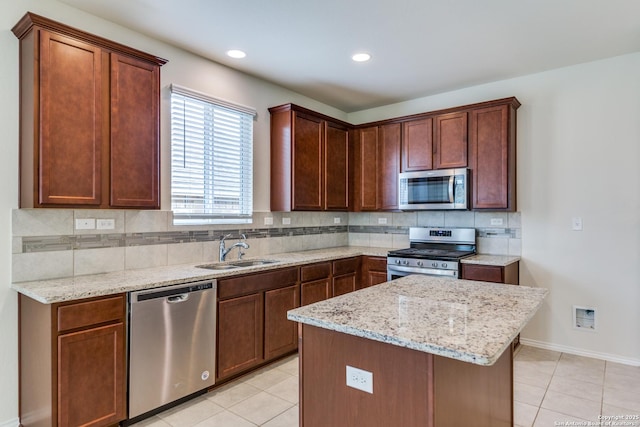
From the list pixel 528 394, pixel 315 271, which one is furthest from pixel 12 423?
pixel 528 394

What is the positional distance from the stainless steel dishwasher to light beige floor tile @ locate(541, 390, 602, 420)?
2.39 metres

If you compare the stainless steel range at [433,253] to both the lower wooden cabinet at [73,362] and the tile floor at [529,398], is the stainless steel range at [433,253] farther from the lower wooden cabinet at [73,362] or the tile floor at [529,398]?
the lower wooden cabinet at [73,362]

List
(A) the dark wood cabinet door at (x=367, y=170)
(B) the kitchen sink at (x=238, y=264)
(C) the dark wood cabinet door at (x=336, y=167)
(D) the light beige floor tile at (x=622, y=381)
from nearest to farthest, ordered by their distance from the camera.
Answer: (D) the light beige floor tile at (x=622, y=381) < (B) the kitchen sink at (x=238, y=264) < (C) the dark wood cabinet door at (x=336, y=167) < (A) the dark wood cabinet door at (x=367, y=170)

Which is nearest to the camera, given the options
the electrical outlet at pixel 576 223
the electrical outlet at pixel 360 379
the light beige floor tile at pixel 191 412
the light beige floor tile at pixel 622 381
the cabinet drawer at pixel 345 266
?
the electrical outlet at pixel 360 379

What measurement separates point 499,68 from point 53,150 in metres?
3.72

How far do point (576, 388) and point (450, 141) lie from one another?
2408 millimetres

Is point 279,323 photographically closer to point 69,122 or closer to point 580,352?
point 69,122

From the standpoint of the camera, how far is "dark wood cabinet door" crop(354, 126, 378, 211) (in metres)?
4.60

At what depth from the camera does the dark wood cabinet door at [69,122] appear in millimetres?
2213

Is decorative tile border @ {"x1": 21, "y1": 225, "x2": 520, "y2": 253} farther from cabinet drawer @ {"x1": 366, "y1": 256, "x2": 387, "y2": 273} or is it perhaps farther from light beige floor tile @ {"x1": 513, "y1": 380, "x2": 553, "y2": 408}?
light beige floor tile @ {"x1": 513, "y1": 380, "x2": 553, "y2": 408}

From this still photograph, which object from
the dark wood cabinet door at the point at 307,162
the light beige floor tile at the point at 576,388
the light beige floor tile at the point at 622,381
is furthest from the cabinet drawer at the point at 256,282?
the light beige floor tile at the point at 622,381

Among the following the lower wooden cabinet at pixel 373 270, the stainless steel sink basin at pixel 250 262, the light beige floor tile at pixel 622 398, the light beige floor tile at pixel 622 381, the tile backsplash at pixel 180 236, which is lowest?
the light beige floor tile at pixel 622 381

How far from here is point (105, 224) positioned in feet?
8.86

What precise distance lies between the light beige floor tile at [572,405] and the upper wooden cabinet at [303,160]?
8.61 feet
